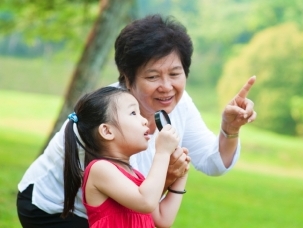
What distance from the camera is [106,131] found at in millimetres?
2320

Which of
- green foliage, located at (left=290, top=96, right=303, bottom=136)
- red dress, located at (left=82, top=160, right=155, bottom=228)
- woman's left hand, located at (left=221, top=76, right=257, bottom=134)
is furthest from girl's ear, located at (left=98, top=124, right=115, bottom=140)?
green foliage, located at (left=290, top=96, right=303, bottom=136)

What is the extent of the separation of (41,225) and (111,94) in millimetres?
704

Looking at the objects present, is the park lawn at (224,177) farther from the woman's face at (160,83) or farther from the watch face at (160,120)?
the watch face at (160,120)

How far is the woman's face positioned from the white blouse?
0.17 meters

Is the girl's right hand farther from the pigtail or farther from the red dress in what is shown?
the pigtail

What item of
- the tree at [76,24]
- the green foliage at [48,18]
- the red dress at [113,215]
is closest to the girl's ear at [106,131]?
the red dress at [113,215]

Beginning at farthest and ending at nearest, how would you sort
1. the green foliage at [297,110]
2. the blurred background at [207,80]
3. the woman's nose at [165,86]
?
the green foliage at [297,110] < the blurred background at [207,80] < the woman's nose at [165,86]

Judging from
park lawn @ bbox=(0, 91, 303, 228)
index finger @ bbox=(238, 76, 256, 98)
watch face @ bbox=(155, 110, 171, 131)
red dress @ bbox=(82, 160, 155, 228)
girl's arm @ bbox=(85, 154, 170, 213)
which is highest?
index finger @ bbox=(238, 76, 256, 98)

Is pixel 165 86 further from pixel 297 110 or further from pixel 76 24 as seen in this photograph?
pixel 297 110

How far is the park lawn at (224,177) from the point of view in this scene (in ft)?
26.3

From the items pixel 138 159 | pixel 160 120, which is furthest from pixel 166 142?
pixel 138 159

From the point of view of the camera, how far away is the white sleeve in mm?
2926

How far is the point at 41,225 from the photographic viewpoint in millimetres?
2729

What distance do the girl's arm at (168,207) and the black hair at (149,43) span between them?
485mm
